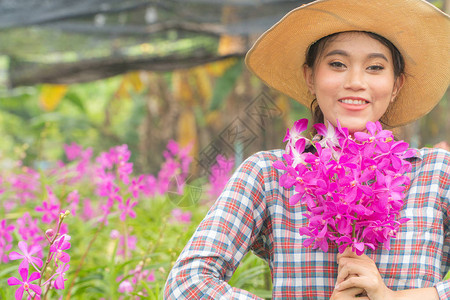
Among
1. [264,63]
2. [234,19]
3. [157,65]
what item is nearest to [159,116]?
[157,65]

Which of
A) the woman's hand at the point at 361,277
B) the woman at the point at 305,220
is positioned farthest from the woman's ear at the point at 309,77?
the woman's hand at the point at 361,277

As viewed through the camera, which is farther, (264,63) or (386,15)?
(264,63)

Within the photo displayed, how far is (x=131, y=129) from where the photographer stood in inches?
650

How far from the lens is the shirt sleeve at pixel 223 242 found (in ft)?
4.21

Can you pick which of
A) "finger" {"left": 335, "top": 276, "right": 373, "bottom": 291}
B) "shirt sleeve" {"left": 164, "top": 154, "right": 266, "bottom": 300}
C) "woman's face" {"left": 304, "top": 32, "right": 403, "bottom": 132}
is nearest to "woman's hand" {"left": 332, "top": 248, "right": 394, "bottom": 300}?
"finger" {"left": 335, "top": 276, "right": 373, "bottom": 291}

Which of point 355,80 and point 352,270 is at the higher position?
point 355,80

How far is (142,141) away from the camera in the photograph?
10320 millimetres

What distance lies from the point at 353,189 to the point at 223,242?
1.13 feet

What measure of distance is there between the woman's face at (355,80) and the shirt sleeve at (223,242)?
0.79 ft

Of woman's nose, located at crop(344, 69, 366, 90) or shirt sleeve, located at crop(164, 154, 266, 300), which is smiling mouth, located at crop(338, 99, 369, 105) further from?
shirt sleeve, located at crop(164, 154, 266, 300)

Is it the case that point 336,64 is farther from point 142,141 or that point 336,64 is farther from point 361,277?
point 142,141

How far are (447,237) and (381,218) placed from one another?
1.01 feet

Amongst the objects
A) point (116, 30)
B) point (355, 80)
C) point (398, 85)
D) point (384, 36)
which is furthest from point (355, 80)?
point (116, 30)

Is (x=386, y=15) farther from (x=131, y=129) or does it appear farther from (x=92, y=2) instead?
(x=131, y=129)
